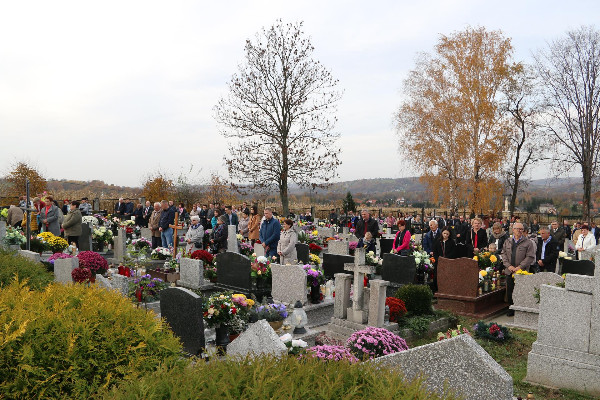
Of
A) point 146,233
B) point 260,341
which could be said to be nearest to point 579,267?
point 260,341

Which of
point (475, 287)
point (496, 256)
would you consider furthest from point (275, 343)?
point (496, 256)

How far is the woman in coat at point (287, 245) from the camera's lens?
1085cm

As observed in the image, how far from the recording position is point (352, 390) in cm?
247

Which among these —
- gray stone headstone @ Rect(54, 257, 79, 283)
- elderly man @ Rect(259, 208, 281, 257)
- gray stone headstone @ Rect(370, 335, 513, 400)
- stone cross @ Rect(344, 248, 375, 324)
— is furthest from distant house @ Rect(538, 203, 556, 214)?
gray stone headstone @ Rect(370, 335, 513, 400)

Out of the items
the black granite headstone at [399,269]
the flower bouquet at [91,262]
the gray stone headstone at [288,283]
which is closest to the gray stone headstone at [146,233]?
the flower bouquet at [91,262]

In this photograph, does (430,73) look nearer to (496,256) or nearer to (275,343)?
(496,256)

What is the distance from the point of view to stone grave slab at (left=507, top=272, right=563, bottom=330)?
27.7 feet

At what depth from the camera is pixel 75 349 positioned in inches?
138

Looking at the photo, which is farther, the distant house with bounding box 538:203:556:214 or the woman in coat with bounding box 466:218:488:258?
the distant house with bounding box 538:203:556:214

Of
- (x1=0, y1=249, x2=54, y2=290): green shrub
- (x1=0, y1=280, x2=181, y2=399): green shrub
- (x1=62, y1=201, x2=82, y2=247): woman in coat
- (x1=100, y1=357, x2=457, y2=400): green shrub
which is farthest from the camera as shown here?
(x1=62, y1=201, x2=82, y2=247): woman in coat

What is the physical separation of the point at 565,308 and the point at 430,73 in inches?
971

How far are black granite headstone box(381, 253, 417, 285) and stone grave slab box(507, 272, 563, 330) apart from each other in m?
2.22

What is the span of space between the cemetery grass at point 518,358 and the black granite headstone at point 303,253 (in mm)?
4127

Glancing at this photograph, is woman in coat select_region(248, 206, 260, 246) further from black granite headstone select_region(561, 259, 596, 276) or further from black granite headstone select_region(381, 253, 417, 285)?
black granite headstone select_region(561, 259, 596, 276)
